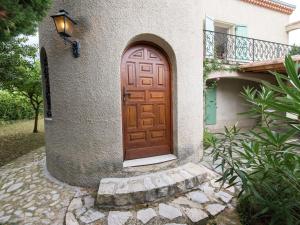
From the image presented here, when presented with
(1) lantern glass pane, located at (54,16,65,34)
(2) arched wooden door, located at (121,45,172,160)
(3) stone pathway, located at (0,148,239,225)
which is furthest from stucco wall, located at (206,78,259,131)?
(1) lantern glass pane, located at (54,16,65,34)

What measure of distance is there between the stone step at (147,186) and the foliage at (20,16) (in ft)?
8.36

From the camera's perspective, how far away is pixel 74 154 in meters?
3.71

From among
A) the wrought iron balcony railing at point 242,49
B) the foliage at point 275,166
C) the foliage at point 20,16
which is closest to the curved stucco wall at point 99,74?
the foliage at point 20,16

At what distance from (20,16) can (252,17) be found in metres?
9.85

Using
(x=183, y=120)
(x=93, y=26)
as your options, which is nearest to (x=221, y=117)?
(x=183, y=120)

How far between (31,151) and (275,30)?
12183 millimetres

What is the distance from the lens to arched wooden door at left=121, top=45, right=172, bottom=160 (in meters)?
3.90

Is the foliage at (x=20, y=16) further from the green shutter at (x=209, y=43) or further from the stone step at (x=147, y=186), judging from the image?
the green shutter at (x=209, y=43)

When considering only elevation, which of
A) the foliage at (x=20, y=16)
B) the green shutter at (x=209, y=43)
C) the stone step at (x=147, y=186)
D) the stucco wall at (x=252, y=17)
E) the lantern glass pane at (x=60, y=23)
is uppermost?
the stucco wall at (x=252, y=17)

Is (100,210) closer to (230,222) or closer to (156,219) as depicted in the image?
(156,219)

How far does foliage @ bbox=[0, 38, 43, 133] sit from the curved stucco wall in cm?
411

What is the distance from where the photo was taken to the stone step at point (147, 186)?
3.01 meters

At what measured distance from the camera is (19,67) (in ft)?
24.6

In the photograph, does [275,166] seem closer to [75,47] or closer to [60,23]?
[75,47]
